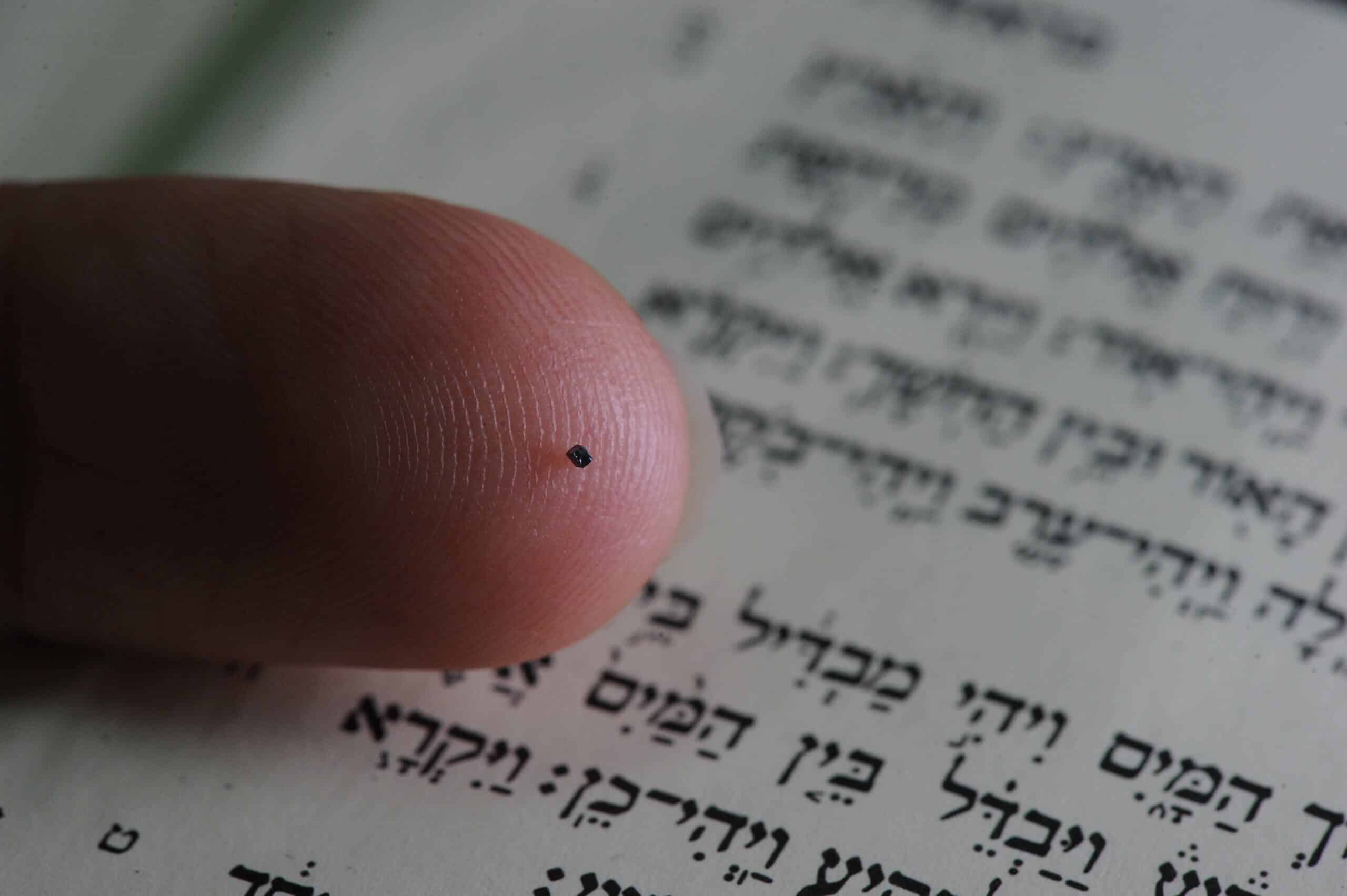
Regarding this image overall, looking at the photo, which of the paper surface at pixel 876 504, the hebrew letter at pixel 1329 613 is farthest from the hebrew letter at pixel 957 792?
the hebrew letter at pixel 1329 613

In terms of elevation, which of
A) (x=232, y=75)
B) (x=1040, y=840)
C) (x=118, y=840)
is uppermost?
(x=232, y=75)

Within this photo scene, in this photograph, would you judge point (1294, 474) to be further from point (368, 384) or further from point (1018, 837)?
point (368, 384)

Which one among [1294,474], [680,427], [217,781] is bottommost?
[217,781]

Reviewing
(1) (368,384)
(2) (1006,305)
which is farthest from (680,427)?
(2) (1006,305)

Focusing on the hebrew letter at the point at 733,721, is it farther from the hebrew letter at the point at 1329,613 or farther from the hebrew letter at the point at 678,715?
the hebrew letter at the point at 1329,613

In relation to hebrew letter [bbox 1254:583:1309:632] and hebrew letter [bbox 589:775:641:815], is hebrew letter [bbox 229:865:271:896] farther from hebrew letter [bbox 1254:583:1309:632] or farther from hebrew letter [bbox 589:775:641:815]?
hebrew letter [bbox 1254:583:1309:632]

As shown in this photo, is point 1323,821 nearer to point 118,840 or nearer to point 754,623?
point 754,623

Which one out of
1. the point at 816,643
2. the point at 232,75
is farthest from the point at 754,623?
the point at 232,75
